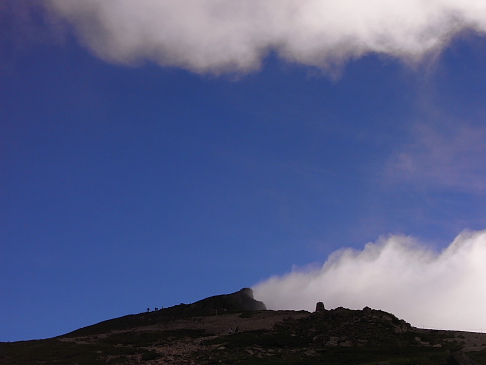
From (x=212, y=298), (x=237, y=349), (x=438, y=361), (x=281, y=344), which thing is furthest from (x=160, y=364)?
(x=212, y=298)

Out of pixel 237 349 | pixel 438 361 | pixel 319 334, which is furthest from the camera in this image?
pixel 319 334

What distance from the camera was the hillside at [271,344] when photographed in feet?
183

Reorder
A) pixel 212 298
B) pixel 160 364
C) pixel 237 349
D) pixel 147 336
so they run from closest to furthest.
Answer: pixel 160 364 → pixel 237 349 → pixel 147 336 → pixel 212 298

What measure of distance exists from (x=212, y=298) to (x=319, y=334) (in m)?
46.8

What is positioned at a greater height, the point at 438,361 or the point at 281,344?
the point at 281,344

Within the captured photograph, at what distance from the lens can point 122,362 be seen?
59.0 m

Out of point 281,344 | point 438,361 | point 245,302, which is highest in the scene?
point 245,302

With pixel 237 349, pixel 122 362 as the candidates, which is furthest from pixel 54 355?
pixel 237 349

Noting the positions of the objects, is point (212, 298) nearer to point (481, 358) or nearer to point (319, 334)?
point (319, 334)

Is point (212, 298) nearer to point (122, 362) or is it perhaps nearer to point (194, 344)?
point (194, 344)

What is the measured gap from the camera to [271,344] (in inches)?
2574

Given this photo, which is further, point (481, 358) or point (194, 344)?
point (194, 344)

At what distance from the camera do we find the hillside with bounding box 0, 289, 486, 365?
183 feet

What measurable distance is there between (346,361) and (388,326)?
20.7 m
